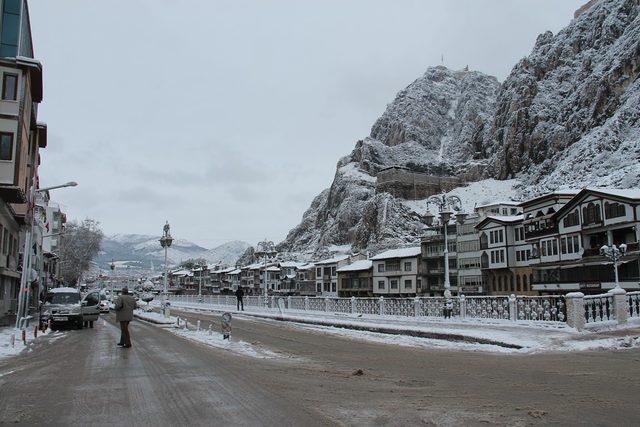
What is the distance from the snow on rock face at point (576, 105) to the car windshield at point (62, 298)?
89128 mm

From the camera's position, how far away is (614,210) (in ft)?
164

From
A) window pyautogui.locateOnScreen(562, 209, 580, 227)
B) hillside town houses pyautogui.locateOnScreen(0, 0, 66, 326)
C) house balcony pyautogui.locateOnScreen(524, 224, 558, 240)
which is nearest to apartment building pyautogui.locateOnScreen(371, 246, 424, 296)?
house balcony pyautogui.locateOnScreen(524, 224, 558, 240)

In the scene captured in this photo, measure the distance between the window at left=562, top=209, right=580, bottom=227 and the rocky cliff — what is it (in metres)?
33.5

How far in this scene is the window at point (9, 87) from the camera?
28.3 metres

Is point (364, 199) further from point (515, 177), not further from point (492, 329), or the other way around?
point (492, 329)

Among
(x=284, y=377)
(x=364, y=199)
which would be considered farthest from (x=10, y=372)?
(x=364, y=199)

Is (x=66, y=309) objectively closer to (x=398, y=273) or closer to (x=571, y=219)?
(x=571, y=219)

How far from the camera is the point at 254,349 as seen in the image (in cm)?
1647

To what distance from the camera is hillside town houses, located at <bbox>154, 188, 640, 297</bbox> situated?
5012 centimetres

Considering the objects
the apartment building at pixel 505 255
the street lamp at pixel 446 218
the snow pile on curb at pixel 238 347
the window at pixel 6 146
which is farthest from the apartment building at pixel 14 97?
the apartment building at pixel 505 255

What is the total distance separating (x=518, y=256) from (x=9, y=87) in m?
Result: 58.4

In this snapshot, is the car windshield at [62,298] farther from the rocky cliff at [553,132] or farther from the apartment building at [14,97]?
the rocky cliff at [553,132]

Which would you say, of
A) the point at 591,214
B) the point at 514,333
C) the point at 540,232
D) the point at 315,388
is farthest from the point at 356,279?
the point at 315,388

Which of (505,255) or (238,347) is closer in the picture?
(238,347)
